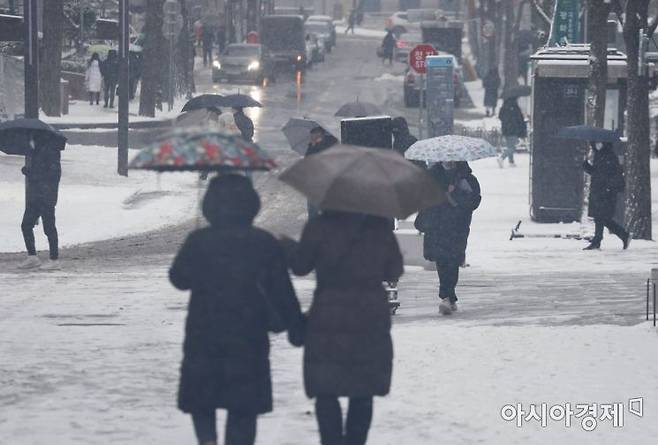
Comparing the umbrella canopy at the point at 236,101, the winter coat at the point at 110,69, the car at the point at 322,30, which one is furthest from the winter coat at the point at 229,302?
the car at the point at 322,30

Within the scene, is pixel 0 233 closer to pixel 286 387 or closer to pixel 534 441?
pixel 286 387

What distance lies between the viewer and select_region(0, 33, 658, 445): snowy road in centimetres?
971

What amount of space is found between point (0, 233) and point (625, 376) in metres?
13.3

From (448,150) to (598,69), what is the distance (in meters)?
9.25

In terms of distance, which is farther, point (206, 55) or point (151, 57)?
point (206, 55)

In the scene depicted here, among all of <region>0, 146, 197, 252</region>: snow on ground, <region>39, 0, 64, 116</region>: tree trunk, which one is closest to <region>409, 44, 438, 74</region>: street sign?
<region>0, 146, 197, 252</region>: snow on ground

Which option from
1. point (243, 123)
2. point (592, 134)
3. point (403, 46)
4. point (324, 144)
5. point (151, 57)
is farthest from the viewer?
point (403, 46)

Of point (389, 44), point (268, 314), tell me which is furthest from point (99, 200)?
point (389, 44)

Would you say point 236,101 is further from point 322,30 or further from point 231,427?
point 322,30

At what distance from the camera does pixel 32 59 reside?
1001 inches

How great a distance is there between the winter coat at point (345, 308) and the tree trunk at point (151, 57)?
39.1 metres

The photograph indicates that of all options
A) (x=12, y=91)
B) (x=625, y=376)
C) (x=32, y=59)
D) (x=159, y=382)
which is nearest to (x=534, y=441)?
(x=625, y=376)

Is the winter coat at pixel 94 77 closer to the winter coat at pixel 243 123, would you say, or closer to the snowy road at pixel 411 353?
the winter coat at pixel 243 123

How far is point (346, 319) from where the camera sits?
751 cm
